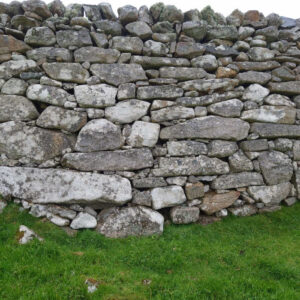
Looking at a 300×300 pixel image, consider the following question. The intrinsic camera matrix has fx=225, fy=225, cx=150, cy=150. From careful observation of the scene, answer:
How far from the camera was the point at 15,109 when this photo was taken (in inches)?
204

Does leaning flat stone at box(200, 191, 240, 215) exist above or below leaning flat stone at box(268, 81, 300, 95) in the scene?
below

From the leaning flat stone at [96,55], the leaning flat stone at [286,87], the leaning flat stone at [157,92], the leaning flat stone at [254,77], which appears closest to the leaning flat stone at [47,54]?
the leaning flat stone at [96,55]

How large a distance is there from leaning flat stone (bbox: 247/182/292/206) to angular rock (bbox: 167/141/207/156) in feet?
5.47

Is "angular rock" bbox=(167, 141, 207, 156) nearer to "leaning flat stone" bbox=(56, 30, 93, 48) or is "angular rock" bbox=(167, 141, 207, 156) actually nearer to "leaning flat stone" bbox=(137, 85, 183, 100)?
"leaning flat stone" bbox=(137, 85, 183, 100)

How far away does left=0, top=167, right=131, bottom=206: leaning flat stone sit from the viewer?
4867mm

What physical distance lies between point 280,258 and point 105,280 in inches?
122

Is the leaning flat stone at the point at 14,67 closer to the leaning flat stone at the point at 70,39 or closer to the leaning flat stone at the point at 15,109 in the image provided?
the leaning flat stone at the point at 15,109

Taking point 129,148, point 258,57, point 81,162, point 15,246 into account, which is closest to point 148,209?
point 129,148

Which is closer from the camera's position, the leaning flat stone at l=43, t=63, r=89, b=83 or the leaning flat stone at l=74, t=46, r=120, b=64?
the leaning flat stone at l=43, t=63, r=89, b=83

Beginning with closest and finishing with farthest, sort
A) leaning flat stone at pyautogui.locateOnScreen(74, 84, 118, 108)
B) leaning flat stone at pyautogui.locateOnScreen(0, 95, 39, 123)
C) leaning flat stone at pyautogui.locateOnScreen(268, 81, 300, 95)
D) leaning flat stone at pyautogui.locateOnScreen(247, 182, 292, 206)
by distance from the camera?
leaning flat stone at pyautogui.locateOnScreen(0, 95, 39, 123)
leaning flat stone at pyautogui.locateOnScreen(74, 84, 118, 108)
leaning flat stone at pyautogui.locateOnScreen(247, 182, 292, 206)
leaning flat stone at pyautogui.locateOnScreen(268, 81, 300, 95)

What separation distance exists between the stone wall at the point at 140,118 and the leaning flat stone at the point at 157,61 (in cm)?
3

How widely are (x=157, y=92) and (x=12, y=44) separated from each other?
144 inches

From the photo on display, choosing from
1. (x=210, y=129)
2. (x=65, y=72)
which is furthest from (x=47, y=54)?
(x=210, y=129)

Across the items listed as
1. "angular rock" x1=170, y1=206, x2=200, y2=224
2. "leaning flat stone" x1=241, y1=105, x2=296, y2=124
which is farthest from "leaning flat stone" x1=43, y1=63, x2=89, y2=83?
"leaning flat stone" x1=241, y1=105, x2=296, y2=124
